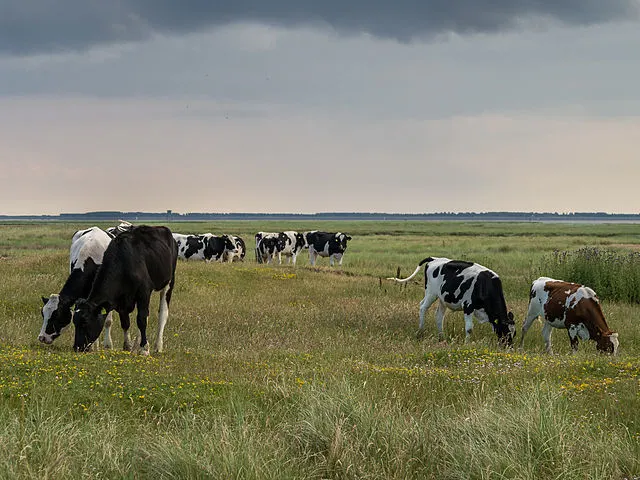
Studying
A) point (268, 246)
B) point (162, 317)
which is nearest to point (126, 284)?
point (162, 317)

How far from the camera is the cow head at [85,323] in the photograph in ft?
42.7

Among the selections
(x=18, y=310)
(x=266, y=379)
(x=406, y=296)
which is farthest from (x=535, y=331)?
(x=18, y=310)

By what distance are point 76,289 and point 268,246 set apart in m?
30.5

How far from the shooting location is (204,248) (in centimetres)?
4122

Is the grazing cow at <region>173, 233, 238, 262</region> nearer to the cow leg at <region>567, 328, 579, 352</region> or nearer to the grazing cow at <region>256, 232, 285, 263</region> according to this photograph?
the grazing cow at <region>256, 232, 285, 263</region>

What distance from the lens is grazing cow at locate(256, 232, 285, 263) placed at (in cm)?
4506

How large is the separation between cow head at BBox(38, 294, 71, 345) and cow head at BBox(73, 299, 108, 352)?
0.84 metres

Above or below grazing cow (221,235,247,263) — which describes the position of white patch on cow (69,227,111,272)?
above

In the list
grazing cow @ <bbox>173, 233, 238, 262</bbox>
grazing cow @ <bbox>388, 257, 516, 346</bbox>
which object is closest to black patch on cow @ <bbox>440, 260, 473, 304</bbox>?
grazing cow @ <bbox>388, 257, 516, 346</bbox>

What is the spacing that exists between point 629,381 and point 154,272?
961cm

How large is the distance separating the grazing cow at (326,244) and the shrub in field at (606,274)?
1891 centimetres

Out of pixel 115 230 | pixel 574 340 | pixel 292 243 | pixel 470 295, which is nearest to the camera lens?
pixel 574 340

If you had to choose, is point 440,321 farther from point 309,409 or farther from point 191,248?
point 191,248

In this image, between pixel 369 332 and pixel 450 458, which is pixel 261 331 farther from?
pixel 450 458
